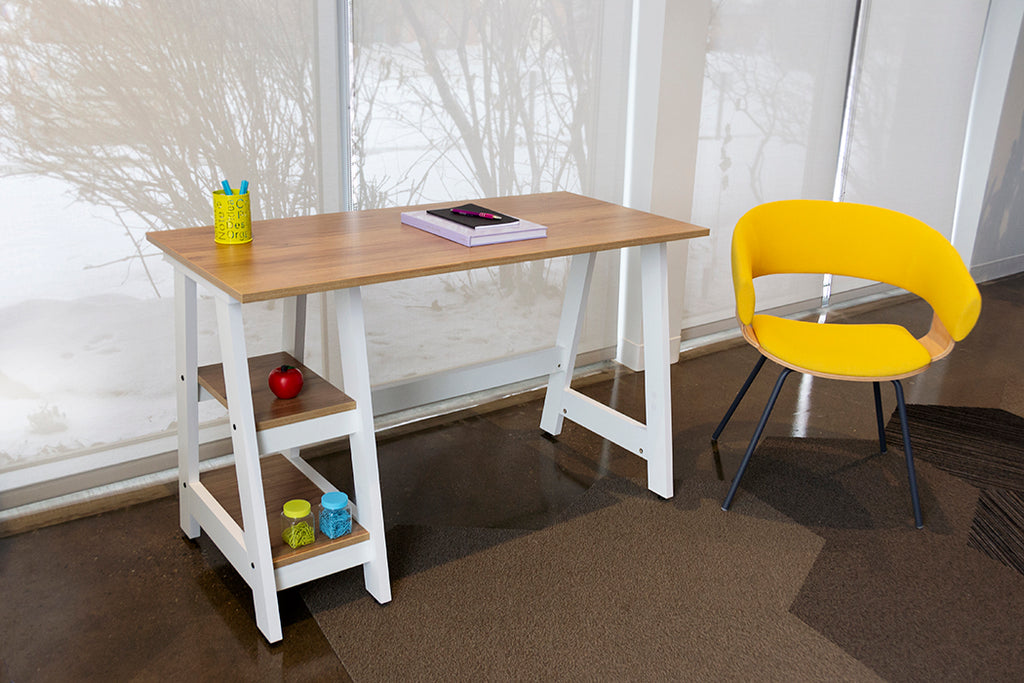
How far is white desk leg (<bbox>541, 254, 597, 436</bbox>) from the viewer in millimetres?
2629

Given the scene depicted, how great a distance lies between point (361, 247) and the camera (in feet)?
6.42

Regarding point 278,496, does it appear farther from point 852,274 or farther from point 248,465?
point 852,274

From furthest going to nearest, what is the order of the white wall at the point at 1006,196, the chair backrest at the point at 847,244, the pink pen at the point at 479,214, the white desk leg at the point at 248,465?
the white wall at the point at 1006,196 < the chair backrest at the point at 847,244 < the pink pen at the point at 479,214 < the white desk leg at the point at 248,465

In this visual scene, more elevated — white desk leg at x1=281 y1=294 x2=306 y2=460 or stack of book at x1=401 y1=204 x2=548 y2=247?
stack of book at x1=401 y1=204 x2=548 y2=247

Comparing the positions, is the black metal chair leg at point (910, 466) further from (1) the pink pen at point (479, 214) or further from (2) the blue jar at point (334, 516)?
(2) the blue jar at point (334, 516)

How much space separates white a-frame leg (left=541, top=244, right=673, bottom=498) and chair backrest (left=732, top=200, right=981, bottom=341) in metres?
0.31

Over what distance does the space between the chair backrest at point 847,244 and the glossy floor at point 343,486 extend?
2.04 feet

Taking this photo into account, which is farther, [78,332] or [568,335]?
[568,335]

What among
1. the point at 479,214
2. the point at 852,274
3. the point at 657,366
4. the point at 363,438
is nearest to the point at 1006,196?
the point at 852,274

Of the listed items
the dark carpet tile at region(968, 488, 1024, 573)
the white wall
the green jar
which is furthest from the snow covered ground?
the white wall

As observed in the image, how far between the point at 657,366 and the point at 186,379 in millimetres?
1211

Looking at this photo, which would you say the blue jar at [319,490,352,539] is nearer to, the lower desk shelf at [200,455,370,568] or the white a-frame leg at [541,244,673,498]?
the lower desk shelf at [200,455,370,568]

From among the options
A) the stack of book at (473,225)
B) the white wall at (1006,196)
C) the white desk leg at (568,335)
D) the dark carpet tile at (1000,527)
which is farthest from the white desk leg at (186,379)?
the white wall at (1006,196)

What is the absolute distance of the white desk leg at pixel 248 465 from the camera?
1.70 metres
